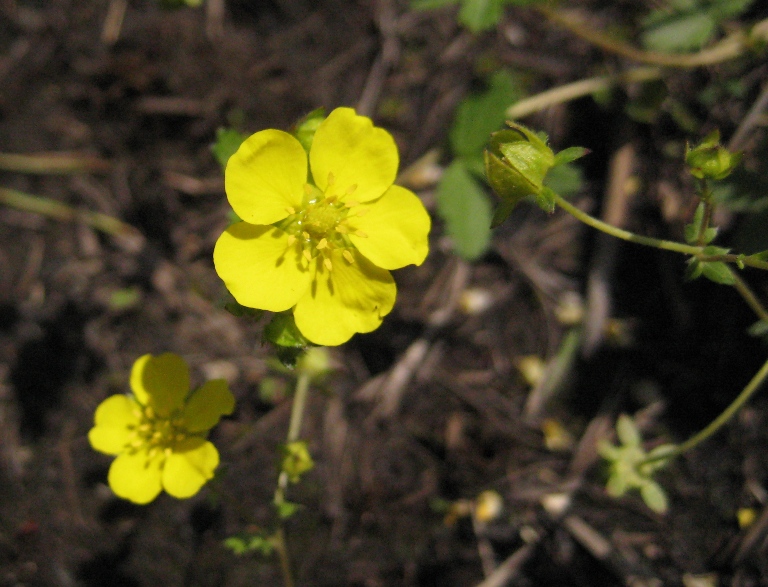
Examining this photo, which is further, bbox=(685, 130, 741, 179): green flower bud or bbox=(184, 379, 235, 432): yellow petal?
bbox=(184, 379, 235, 432): yellow petal

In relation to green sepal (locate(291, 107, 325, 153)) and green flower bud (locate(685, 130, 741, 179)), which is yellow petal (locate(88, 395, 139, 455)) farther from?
green flower bud (locate(685, 130, 741, 179))

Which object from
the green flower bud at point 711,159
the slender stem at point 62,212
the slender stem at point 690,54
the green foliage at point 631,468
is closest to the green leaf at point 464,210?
the slender stem at point 690,54

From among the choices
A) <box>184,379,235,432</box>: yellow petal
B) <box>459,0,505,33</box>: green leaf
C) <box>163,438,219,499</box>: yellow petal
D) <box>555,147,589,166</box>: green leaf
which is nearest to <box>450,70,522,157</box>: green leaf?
<box>459,0,505,33</box>: green leaf

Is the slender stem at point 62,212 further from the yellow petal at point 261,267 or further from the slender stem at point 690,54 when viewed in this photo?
the slender stem at point 690,54

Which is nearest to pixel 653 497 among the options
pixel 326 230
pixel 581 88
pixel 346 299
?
pixel 346 299

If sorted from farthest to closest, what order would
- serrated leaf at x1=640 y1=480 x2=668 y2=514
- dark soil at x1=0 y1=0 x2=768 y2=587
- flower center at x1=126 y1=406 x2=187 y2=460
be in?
dark soil at x1=0 y1=0 x2=768 y2=587 < serrated leaf at x1=640 y1=480 x2=668 y2=514 < flower center at x1=126 y1=406 x2=187 y2=460

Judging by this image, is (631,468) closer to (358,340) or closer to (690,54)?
(358,340)
